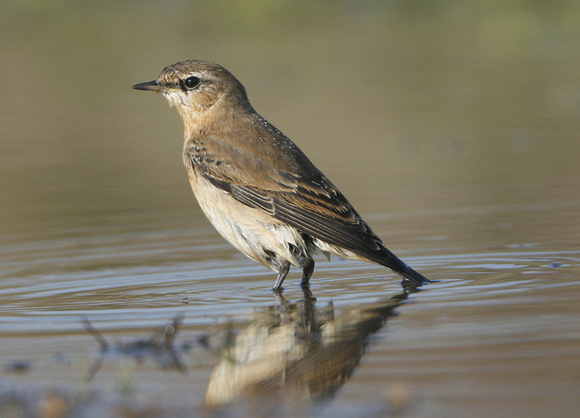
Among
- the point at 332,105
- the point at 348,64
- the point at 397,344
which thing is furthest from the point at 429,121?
the point at 397,344

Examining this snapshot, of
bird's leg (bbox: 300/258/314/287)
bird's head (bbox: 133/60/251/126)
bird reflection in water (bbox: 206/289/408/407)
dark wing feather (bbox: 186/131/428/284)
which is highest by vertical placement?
bird's head (bbox: 133/60/251/126)

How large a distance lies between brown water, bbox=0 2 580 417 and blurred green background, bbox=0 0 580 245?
3.1 inches

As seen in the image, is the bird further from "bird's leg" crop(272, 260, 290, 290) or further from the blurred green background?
the blurred green background

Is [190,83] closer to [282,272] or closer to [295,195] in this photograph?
[295,195]

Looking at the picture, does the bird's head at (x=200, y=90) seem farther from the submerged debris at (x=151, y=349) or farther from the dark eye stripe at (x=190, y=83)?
the submerged debris at (x=151, y=349)

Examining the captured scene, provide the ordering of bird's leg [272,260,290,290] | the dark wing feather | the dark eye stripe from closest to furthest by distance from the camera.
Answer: the dark wing feather, bird's leg [272,260,290,290], the dark eye stripe

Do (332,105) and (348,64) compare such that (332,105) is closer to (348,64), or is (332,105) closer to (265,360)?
(348,64)

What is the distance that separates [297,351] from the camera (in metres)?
5.40

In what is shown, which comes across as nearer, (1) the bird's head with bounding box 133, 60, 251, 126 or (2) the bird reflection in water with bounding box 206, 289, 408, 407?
(2) the bird reflection in water with bounding box 206, 289, 408, 407

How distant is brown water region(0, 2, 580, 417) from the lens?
184 inches

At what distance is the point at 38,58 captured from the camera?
29891 millimetres

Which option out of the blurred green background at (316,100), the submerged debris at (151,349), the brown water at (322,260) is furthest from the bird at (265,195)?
the blurred green background at (316,100)

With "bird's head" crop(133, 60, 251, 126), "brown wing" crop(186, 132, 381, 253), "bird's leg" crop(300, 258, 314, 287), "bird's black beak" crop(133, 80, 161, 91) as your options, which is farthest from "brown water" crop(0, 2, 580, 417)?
"bird's black beak" crop(133, 80, 161, 91)

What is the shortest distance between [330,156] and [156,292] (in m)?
6.49
